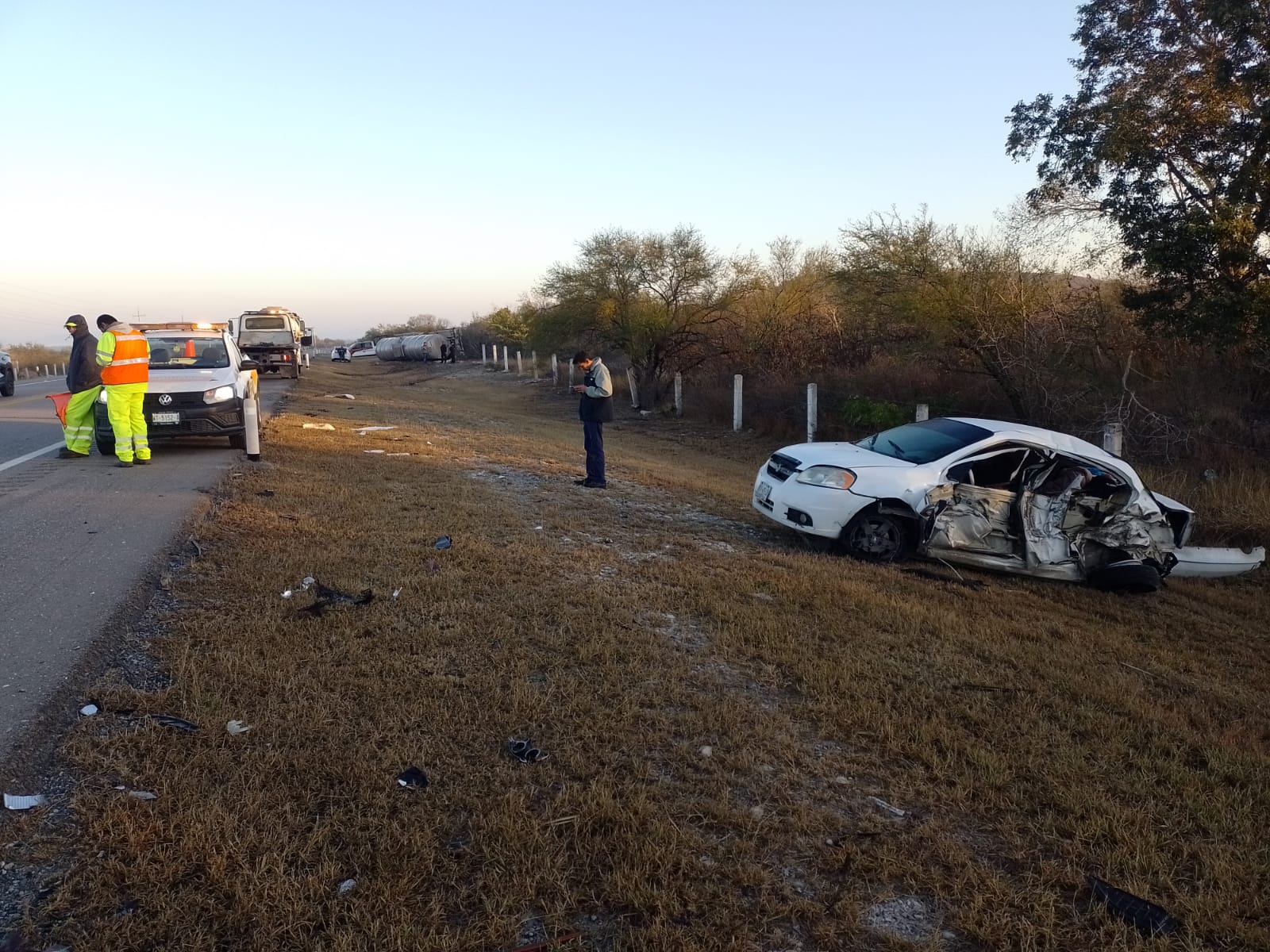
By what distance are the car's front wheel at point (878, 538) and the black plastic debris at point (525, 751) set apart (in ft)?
16.5

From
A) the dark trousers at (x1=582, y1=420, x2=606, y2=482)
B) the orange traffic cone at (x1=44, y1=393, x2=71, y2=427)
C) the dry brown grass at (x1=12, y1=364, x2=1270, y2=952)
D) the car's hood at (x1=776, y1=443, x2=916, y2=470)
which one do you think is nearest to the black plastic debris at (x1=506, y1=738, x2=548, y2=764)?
the dry brown grass at (x1=12, y1=364, x2=1270, y2=952)

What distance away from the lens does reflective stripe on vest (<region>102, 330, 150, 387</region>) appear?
917 centimetres

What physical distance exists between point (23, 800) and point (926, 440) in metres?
7.95

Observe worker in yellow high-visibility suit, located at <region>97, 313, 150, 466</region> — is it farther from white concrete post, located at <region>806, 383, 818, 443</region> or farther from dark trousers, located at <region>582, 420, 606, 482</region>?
white concrete post, located at <region>806, 383, 818, 443</region>

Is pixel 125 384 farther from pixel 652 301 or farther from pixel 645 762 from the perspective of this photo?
pixel 652 301

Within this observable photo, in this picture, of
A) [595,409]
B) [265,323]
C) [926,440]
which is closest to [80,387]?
[595,409]

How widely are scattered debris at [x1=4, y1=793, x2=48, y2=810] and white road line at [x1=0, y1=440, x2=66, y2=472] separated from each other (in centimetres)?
782

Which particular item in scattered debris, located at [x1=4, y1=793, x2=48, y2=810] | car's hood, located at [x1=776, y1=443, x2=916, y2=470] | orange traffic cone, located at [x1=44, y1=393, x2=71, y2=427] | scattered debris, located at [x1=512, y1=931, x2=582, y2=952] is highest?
orange traffic cone, located at [x1=44, y1=393, x2=71, y2=427]

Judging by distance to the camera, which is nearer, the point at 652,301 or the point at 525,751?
the point at 525,751

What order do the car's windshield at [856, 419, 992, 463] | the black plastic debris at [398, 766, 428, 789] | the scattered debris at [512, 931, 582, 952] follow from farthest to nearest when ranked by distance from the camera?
the car's windshield at [856, 419, 992, 463], the black plastic debris at [398, 766, 428, 789], the scattered debris at [512, 931, 582, 952]

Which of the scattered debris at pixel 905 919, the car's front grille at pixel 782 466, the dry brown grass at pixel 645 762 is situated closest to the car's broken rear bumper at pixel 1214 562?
the dry brown grass at pixel 645 762

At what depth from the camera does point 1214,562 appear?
8.59 meters

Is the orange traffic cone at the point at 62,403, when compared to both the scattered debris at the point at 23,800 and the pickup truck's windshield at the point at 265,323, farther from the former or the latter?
the pickup truck's windshield at the point at 265,323

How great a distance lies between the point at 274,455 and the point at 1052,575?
937cm
